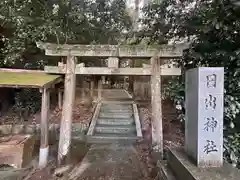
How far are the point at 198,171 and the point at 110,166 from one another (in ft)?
11.7

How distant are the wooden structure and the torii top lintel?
0.86 meters

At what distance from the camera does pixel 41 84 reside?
21.7 feet

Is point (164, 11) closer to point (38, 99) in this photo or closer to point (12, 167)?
point (12, 167)

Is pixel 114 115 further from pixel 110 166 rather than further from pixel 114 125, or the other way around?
pixel 110 166

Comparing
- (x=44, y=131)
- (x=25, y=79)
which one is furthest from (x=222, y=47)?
(x=25, y=79)

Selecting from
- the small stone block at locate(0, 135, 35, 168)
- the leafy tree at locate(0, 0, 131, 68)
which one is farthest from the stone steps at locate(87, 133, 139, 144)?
the leafy tree at locate(0, 0, 131, 68)

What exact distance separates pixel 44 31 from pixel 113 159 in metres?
5.06

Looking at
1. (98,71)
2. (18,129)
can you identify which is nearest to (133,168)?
(98,71)

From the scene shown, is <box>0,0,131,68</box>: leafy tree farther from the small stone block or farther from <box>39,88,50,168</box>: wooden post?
the small stone block

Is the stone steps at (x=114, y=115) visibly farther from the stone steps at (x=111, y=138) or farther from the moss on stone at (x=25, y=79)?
the moss on stone at (x=25, y=79)

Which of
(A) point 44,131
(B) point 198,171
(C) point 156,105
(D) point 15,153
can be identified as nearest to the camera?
(B) point 198,171

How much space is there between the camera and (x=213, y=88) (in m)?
3.27

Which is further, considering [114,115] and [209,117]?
[114,115]

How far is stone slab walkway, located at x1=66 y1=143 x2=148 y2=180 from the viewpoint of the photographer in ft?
18.7
